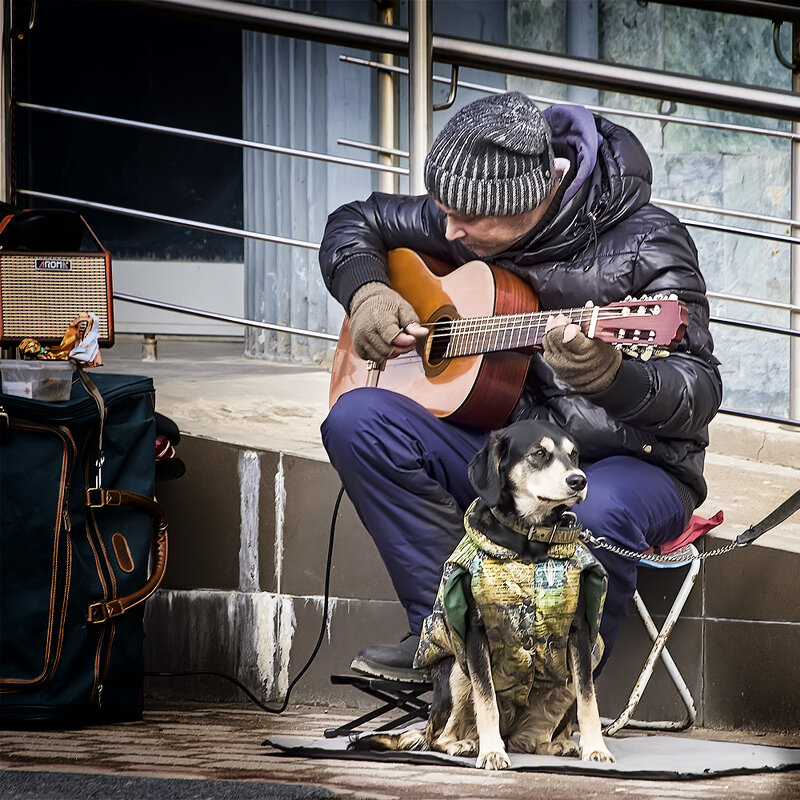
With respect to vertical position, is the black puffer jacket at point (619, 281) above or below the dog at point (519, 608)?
above

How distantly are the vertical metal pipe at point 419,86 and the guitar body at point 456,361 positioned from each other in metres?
0.36

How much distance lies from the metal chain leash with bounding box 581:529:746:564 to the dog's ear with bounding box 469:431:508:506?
0.18 metres

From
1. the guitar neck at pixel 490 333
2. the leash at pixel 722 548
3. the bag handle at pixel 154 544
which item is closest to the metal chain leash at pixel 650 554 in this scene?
the leash at pixel 722 548

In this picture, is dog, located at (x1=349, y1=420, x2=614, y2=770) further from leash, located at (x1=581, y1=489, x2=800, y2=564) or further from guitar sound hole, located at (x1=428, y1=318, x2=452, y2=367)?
guitar sound hole, located at (x1=428, y1=318, x2=452, y2=367)

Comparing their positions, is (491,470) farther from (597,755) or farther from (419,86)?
(419,86)

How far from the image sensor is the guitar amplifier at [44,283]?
2.56 m

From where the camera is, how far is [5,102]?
2949mm

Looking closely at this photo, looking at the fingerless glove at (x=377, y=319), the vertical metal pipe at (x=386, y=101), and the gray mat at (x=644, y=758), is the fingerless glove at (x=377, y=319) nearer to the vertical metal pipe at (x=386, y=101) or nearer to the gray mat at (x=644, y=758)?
the gray mat at (x=644, y=758)

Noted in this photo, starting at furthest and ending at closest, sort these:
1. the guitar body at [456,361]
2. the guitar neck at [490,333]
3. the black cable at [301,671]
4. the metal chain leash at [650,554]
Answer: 1. the black cable at [301,671]
2. the guitar body at [456,361]
3. the guitar neck at [490,333]
4. the metal chain leash at [650,554]

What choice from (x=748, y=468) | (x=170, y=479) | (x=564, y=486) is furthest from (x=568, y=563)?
(x=748, y=468)

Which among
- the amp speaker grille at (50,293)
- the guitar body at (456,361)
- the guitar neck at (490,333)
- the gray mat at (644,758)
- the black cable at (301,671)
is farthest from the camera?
the black cable at (301,671)

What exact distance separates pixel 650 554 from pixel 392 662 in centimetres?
52

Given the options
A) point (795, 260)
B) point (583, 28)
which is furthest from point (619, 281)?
point (583, 28)

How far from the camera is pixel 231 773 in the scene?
200cm
